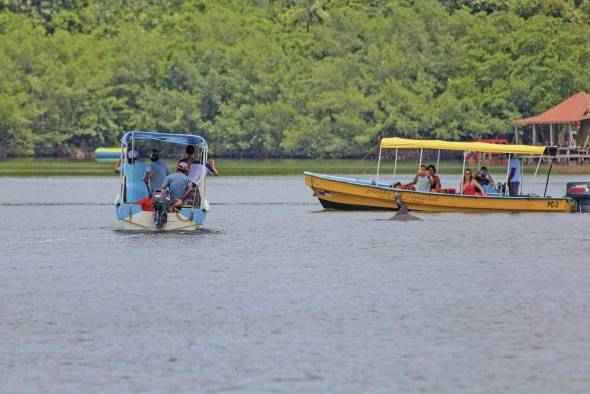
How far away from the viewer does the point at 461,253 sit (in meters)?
35.3

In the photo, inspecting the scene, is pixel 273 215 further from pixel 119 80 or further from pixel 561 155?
pixel 119 80

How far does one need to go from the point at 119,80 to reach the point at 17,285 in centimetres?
11096

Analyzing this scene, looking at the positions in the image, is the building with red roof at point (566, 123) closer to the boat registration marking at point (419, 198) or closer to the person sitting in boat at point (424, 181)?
the person sitting in boat at point (424, 181)

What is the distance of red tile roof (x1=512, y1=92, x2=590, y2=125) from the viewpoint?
348ft

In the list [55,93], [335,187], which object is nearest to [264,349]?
[335,187]

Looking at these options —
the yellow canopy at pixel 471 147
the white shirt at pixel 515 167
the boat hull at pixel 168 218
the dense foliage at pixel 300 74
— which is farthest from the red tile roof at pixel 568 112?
the boat hull at pixel 168 218

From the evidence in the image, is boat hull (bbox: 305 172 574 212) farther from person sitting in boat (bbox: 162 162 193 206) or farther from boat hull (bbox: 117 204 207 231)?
person sitting in boat (bbox: 162 162 193 206)

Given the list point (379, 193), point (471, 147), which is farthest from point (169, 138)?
point (471, 147)

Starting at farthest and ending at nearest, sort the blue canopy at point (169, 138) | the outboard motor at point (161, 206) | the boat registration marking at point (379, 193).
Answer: the boat registration marking at point (379, 193) < the blue canopy at point (169, 138) < the outboard motor at point (161, 206)

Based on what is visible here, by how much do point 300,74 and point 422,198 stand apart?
8762 centimetres

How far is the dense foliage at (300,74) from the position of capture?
121 metres

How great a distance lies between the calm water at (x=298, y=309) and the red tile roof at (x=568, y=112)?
63.1 m

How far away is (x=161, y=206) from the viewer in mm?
36969

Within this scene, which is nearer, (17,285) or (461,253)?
(17,285)
